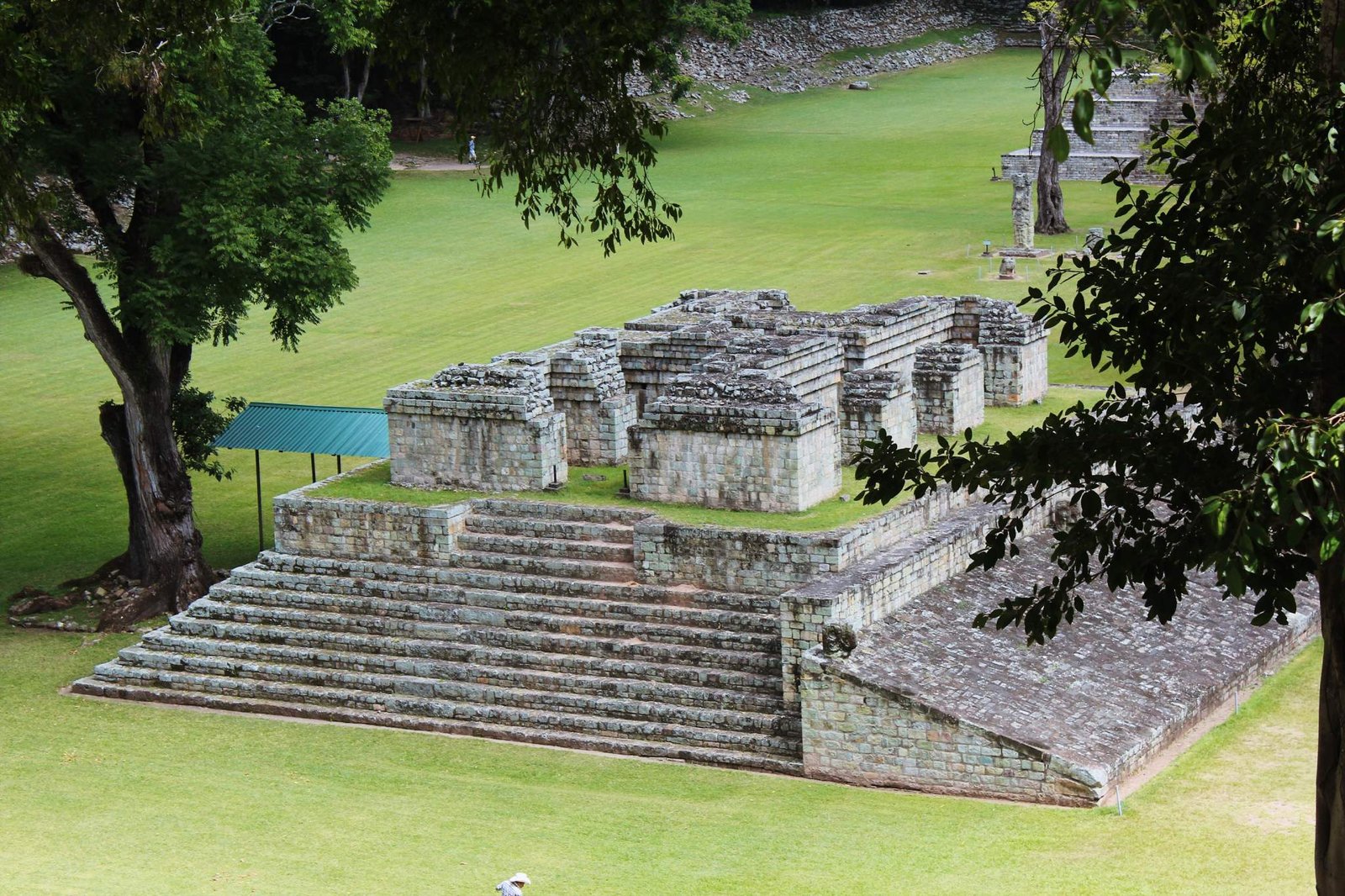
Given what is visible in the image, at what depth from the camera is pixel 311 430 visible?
80.5ft

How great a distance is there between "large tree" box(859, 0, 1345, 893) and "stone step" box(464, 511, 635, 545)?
970 cm

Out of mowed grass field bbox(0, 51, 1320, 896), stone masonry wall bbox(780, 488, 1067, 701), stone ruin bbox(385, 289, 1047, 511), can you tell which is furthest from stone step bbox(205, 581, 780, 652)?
stone ruin bbox(385, 289, 1047, 511)

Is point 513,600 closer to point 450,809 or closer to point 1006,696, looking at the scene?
point 450,809

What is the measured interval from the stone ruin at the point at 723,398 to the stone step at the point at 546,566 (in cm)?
127

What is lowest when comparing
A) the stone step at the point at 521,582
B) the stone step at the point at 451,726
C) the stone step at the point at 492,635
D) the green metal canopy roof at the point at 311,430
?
the stone step at the point at 451,726

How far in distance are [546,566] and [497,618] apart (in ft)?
2.69

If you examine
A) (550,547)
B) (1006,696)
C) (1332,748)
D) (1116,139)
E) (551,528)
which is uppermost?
(1116,139)

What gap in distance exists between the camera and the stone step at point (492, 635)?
19.5 meters

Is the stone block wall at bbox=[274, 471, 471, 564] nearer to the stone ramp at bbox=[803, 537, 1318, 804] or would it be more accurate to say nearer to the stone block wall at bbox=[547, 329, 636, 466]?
the stone block wall at bbox=[547, 329, 636, 466]

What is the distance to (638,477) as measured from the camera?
21.7 m

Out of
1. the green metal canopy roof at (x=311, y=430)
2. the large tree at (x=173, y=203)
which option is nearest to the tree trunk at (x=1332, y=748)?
the large tree at (x=173, y=203)

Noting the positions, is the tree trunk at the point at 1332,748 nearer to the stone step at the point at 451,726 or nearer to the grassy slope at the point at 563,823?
the grassy slope at the point at 563,823

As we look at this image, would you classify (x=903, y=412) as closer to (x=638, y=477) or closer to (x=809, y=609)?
(x=638, y=477)

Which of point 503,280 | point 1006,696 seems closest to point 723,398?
point 1006,696
